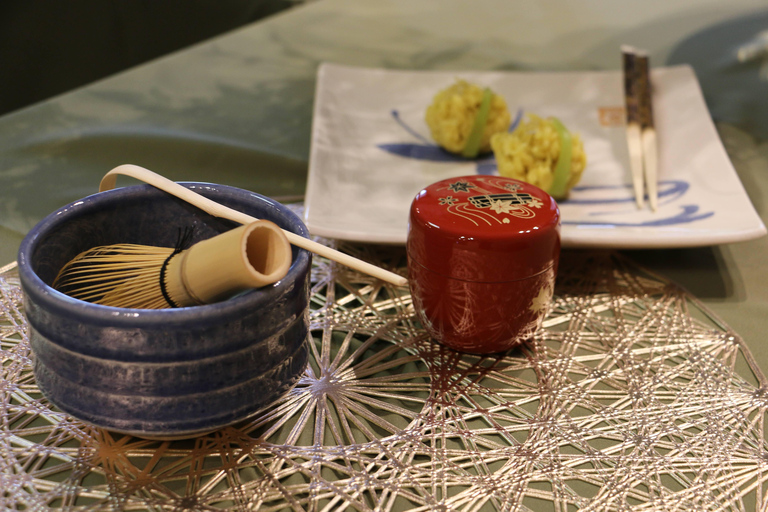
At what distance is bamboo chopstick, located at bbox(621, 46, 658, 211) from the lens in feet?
3.03

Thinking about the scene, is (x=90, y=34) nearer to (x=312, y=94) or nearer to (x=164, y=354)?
(x=312, y=94)

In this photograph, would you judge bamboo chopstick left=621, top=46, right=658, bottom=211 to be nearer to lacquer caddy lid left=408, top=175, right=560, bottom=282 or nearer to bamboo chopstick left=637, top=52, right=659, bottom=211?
bamboo chopstick left=637, top=52, right=659, bottom=211

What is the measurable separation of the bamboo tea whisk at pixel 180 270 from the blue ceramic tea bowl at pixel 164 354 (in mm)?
20

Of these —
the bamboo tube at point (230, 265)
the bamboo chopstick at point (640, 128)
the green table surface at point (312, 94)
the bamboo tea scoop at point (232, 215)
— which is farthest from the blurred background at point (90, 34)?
the bamboo tube at point (230, 265)

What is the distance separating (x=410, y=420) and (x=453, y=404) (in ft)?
0.14

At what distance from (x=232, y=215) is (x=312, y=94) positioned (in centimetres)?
73

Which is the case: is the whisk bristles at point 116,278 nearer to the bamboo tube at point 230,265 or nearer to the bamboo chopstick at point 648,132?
the bamboo tube at point 230,265

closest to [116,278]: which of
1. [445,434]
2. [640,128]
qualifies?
[445,434]

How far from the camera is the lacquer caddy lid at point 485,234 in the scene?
583 millimetres

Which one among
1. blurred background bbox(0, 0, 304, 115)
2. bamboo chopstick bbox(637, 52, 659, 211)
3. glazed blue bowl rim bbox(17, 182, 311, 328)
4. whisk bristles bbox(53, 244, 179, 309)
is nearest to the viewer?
glazed blue bowl rim bbox(17, 182, 311, 328)

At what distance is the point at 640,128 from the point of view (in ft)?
3.42

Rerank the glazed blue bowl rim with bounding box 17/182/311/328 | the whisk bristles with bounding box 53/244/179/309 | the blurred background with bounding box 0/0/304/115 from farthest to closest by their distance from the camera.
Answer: the blurred background with bounding box 0/0/304/115 → the whisk bristles with bounding box 53/244/179/309 → the glazed blue bowl rim with bounding box 17/182/311/328

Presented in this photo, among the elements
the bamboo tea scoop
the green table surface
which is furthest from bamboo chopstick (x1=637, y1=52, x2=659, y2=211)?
the bamboo tea scoop

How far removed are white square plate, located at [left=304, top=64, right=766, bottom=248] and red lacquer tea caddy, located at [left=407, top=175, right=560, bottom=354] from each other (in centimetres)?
13
